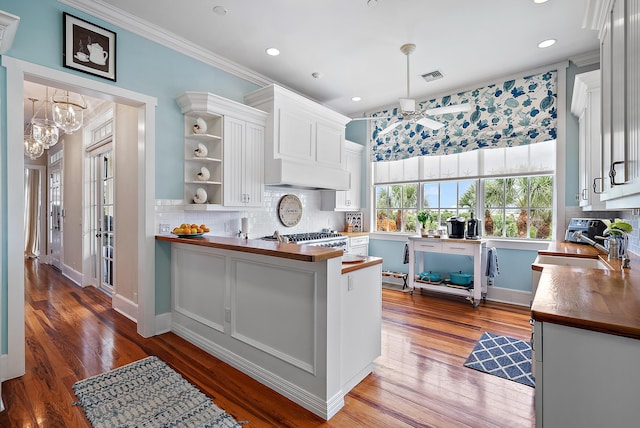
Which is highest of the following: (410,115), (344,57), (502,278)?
(344,57)

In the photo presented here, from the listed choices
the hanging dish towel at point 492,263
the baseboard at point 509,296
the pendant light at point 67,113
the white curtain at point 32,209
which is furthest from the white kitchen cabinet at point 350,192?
the white curtain at point 32,209

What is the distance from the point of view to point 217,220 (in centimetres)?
370

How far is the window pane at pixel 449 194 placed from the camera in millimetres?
4738

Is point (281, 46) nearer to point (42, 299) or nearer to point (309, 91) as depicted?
point (309, 91)

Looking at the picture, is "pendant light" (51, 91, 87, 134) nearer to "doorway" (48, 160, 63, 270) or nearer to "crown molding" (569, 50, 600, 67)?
"doorway" (48, 160, 63, 270)

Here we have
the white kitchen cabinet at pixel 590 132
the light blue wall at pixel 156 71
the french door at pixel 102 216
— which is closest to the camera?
the light blue wall at pixel 156 71

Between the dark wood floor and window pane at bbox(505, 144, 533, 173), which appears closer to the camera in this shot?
the dark wood floor

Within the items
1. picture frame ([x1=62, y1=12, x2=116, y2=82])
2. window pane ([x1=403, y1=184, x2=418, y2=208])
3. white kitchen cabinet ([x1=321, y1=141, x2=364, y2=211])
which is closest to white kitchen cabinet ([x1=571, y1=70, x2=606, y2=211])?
window pane ([x1=403, y1=184, x2=418, y2=208])

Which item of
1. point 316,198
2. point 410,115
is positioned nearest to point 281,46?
point 410,115

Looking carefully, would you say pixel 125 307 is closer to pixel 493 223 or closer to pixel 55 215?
pixel 55 215

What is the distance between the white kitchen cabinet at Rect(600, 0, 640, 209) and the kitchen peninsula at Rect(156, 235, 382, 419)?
1.38 metres

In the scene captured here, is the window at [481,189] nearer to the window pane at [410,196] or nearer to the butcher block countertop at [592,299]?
the window pane at [410,196]

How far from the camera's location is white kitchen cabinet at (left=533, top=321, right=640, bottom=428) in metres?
0.95

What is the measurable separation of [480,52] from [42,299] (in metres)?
6.35
